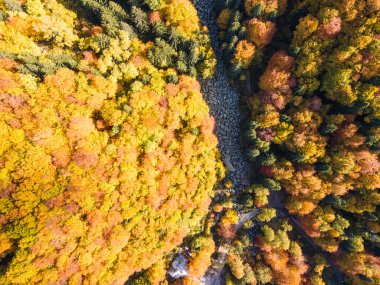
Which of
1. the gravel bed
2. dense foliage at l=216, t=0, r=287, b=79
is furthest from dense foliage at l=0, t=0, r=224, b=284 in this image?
dense foliage at l=216, t=0, r=287, b=79

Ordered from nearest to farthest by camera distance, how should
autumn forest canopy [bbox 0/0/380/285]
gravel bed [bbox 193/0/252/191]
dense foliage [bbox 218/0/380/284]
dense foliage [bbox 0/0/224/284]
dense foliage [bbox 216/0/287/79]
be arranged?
dense foliage [bbox 0/0/224/284] < autumn forest canopy [bbox 0/0/380/285] < dense foliage [bbox 218/0/380/284] < dense foliage [bbox 216/0/287/79] < gravel bed [bbox 193/0/252/191]

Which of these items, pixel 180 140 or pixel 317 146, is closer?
pixel 180 140

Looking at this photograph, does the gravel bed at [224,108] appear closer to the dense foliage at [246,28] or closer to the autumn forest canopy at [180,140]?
the autumn forest canopy at [180,140]

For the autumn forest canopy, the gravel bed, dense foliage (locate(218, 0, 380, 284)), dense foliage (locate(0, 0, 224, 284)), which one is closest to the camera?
dense foliage (locate(0, 0, 224, 284))

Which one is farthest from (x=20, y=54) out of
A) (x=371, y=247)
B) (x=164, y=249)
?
(x=371, y=247)

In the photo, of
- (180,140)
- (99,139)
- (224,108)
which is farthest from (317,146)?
(99,139)

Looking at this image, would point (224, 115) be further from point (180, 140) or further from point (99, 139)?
point (99, 139)

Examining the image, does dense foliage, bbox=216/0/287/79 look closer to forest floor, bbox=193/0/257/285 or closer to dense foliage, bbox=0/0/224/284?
forest floor, bbox=193/0/257/285
